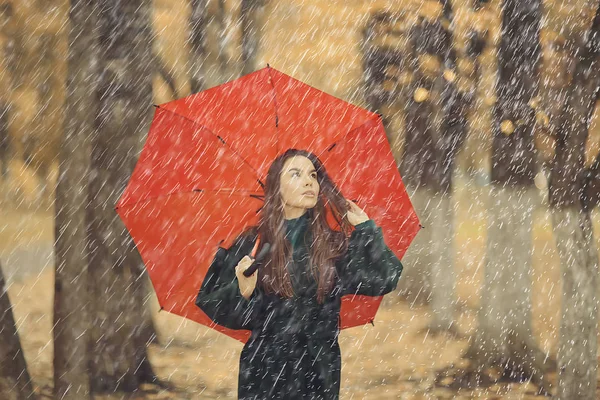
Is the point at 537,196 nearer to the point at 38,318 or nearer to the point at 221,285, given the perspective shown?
the point at 221,285

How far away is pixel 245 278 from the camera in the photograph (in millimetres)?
2258

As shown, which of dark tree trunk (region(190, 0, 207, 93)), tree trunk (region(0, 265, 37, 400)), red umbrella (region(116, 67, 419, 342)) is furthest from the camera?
dark tree trunk (region(190, 0, 207, 93))

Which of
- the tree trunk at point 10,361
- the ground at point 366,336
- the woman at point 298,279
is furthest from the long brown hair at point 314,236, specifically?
the tree trunk at point 10,361

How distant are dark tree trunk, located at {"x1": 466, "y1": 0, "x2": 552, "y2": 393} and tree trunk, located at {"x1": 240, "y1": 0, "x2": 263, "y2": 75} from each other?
93cm

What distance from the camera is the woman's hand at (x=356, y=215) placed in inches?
89.8

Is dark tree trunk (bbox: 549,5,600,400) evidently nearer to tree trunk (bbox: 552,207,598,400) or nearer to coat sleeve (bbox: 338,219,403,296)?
tree trunk (bbox: 552,207,598,400)

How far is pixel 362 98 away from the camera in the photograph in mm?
2629

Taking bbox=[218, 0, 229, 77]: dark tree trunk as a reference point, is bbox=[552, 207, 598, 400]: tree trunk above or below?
below

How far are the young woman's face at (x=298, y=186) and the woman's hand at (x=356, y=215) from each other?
12 cm

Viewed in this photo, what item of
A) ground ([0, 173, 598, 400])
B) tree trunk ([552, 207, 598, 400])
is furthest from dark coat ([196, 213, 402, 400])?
tree trunk ([552, 207, 598, 400])

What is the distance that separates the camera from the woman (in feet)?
7.44

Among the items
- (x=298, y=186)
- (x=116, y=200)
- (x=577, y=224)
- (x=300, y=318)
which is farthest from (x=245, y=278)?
(x=577, y=224)

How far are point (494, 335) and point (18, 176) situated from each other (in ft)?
5.99

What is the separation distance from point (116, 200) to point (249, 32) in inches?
30.2
